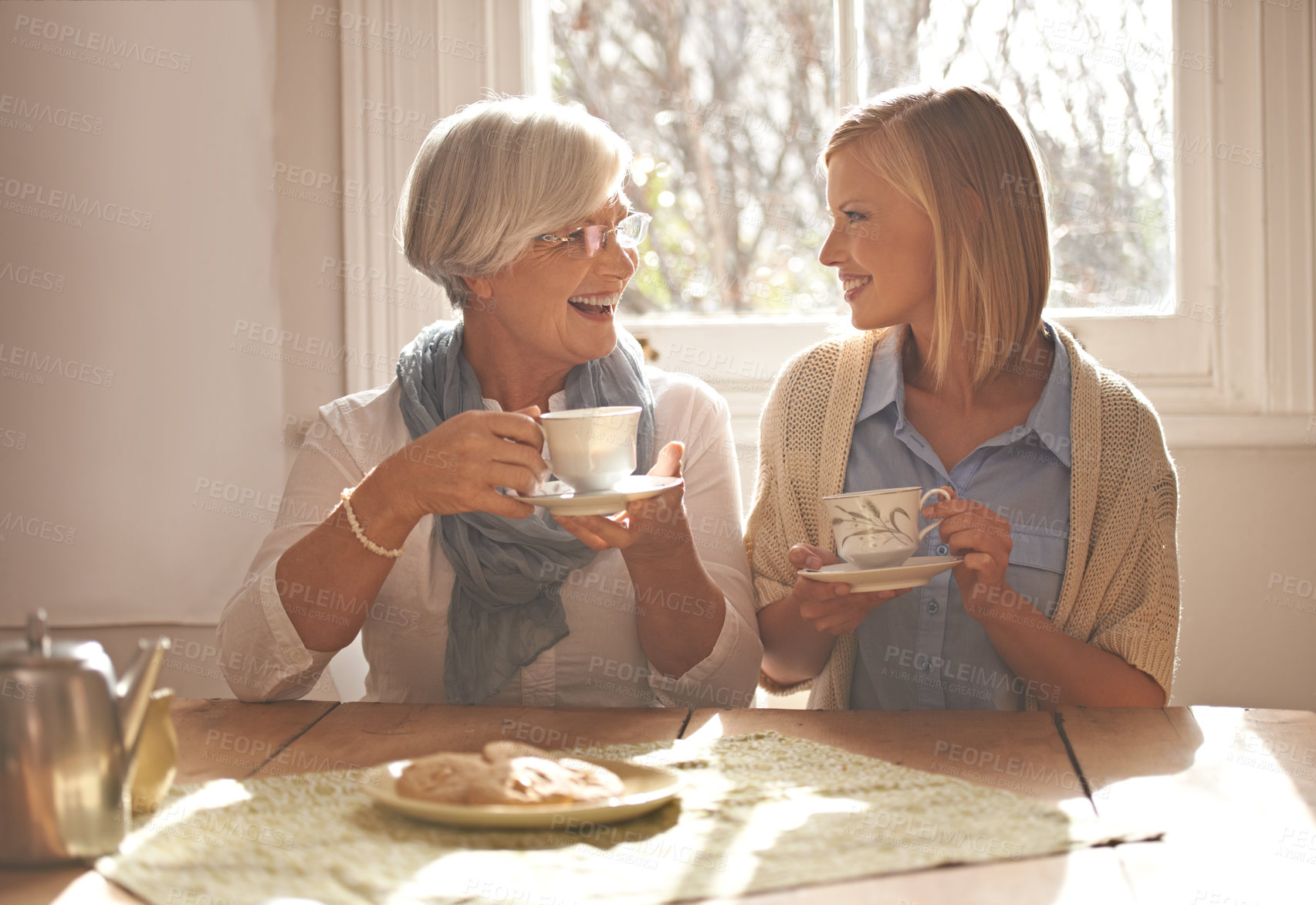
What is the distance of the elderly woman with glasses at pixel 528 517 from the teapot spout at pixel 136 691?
54 cm

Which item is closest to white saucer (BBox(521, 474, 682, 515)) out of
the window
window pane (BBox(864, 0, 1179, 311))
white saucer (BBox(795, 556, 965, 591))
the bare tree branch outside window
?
white saucer (BBox(795, 556, 965, 591))

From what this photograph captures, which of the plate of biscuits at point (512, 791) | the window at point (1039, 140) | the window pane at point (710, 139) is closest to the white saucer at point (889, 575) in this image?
the plate of biscuits at point (512, 791)

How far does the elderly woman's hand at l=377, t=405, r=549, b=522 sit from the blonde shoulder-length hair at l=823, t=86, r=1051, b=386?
26.5 inches

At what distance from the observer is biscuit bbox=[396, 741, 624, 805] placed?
35.1 inches

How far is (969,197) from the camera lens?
5.40ft

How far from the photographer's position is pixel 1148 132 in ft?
7.89

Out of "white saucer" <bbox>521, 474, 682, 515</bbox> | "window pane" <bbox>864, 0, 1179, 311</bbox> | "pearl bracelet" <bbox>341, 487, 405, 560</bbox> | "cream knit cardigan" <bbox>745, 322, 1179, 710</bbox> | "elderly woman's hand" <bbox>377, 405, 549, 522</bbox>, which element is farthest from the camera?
"window pane" <bbox>864, 0, 1179, 311</bbox>

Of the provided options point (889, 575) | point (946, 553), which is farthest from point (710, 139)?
point (889, 575)

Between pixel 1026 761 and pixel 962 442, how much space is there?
0.67m

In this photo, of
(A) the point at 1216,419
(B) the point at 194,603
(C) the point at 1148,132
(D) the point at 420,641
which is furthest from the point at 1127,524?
(B) the point at 194,603

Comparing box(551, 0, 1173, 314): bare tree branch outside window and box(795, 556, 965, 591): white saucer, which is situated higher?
box(551, 0, 1173, 314): bare tree branch outside window

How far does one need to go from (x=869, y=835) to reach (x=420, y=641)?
91cm

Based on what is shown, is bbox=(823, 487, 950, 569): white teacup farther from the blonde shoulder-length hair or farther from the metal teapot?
the metal teapot

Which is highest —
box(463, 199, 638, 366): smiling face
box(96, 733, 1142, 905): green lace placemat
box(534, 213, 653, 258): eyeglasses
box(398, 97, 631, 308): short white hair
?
box(398, 97, 631, 308): short white hair
